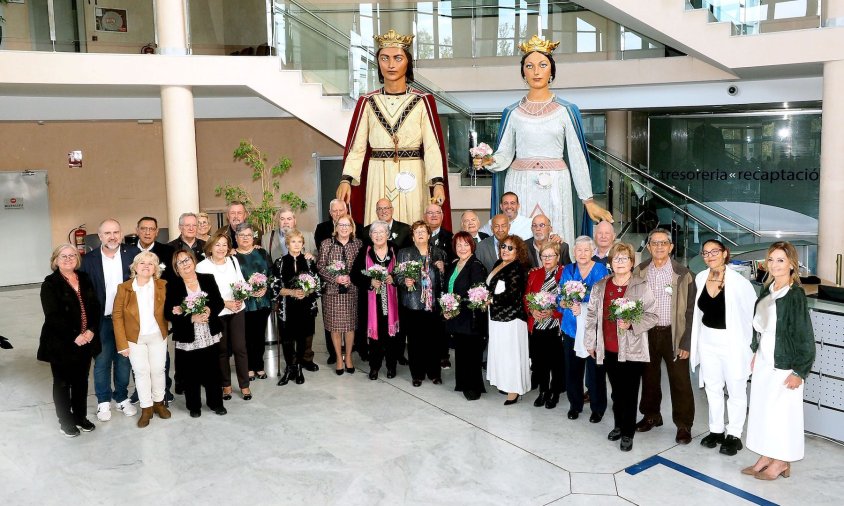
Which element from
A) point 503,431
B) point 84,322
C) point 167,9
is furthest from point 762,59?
point 84,322

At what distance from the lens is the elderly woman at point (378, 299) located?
6.69 meters

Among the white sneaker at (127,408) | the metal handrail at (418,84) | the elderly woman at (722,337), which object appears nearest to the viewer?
the elderly woman at (722,337)

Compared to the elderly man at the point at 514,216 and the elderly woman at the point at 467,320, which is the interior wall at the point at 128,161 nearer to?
the elderly man at the point at 514,216

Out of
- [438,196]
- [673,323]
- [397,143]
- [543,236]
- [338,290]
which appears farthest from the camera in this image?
[397,143]

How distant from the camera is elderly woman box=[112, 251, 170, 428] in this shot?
223 inches

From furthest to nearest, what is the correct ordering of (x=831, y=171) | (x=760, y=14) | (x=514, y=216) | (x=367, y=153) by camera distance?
(x=760, y=14)
(x=831, y=171)
(x=367, y=153)
(x=514, y=216)

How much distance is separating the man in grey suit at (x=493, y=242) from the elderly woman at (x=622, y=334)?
55.1 inches

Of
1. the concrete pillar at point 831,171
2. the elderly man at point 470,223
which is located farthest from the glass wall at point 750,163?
the elderly man at point 470,223

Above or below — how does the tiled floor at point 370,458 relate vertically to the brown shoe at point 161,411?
below

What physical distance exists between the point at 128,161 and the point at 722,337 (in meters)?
11.5

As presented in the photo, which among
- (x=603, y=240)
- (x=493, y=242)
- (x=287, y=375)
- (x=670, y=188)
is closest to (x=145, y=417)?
(x=287, y=375)

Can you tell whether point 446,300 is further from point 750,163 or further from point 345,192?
point 750,163

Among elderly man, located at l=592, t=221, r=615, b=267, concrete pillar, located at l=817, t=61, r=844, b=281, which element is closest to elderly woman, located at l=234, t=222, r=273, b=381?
elderly man, located at l=592, t=221, r=615, b=267

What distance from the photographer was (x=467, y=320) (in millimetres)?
6242
